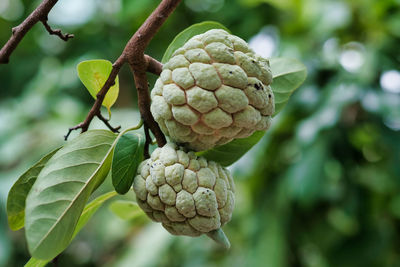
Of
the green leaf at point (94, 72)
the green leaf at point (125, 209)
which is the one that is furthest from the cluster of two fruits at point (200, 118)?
the green leaf at point (125, 209)

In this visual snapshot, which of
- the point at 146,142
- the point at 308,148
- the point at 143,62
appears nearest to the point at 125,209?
the point at 146,142

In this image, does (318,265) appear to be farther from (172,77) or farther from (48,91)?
(172,77)

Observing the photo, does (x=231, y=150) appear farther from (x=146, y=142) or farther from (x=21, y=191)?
(x=21, y=191)

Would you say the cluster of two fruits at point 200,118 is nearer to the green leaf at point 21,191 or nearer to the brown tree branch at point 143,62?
the brown tree branch at point 143,62

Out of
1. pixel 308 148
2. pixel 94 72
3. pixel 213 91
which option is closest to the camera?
pixel 213 91

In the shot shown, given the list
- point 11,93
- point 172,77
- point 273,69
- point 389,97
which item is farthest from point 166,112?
point 11,93

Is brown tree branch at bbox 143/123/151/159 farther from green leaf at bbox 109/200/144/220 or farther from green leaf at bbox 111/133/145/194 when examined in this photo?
green leaf at bbox 109/200/144/220

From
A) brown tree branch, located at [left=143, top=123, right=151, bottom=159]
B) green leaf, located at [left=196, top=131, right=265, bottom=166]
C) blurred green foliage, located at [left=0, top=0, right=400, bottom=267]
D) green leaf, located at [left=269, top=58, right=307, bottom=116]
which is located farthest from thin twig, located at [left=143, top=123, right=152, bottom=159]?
blurred green foliage, located at [left=0, top=0, right=400, bottom=267]
